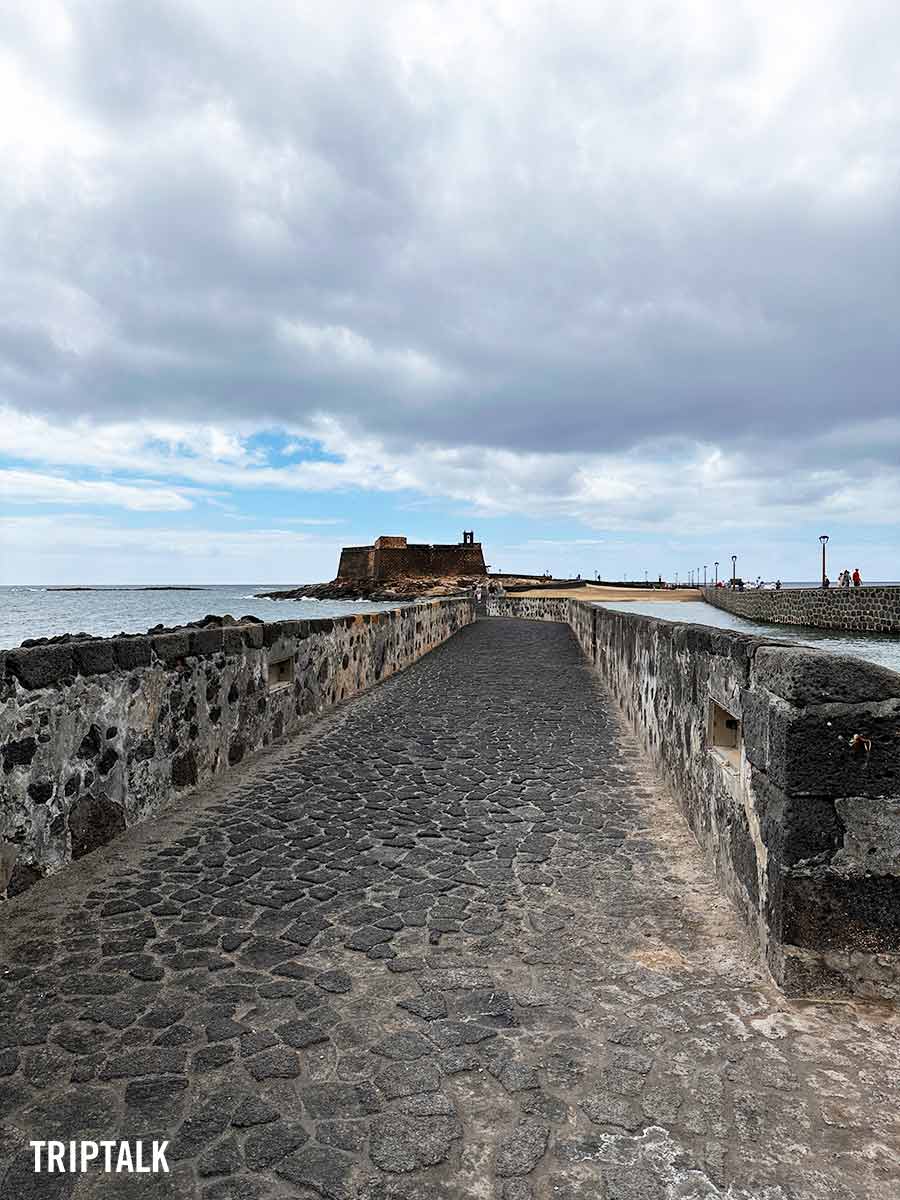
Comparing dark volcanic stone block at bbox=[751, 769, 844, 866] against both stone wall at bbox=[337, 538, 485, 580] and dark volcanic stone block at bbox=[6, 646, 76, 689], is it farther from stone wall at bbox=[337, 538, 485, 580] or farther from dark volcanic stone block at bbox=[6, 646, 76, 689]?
stone wall at bbox=[337, 538, 485, 580]

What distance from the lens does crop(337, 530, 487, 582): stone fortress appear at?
91.4 metres

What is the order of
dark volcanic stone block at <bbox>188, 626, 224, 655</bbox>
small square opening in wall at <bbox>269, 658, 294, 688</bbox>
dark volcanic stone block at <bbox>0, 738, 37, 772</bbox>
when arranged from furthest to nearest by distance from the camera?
small square opening in wall at <bbox>269, 658, 294, 688</bbox> < dark volcanic stone block at <bbox>188, 626, 224, 655</bbox> < dark volcanic stone block at <bbox>0, 738, 37, 772</bbox>

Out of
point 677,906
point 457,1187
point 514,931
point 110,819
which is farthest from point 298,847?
point 457,1187

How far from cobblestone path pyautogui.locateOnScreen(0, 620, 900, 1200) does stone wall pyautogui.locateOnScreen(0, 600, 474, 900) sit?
25 cm

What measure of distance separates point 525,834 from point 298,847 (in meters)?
1.33

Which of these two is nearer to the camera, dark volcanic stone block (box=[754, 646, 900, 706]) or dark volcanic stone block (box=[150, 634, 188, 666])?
dark volcanic stone block (box=[754, 646, 900, 706])

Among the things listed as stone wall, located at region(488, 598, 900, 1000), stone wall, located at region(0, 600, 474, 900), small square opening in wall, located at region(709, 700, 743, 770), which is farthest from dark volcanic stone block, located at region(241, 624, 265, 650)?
stone wall, located at region(488, 598, 900, 1000)

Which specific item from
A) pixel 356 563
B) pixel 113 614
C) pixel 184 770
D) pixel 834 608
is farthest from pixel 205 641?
pixel 356 563

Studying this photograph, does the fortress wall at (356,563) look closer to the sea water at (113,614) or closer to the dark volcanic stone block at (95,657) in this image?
the sea water at (113,614)

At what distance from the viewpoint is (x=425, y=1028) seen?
2.45 m

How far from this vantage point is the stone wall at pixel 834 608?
37.5m

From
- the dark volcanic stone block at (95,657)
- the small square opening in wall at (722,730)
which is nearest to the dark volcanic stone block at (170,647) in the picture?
the dark volcanic stone block at (95,657)

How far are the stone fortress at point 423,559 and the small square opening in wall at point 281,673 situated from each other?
269ft

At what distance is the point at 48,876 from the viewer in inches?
145
